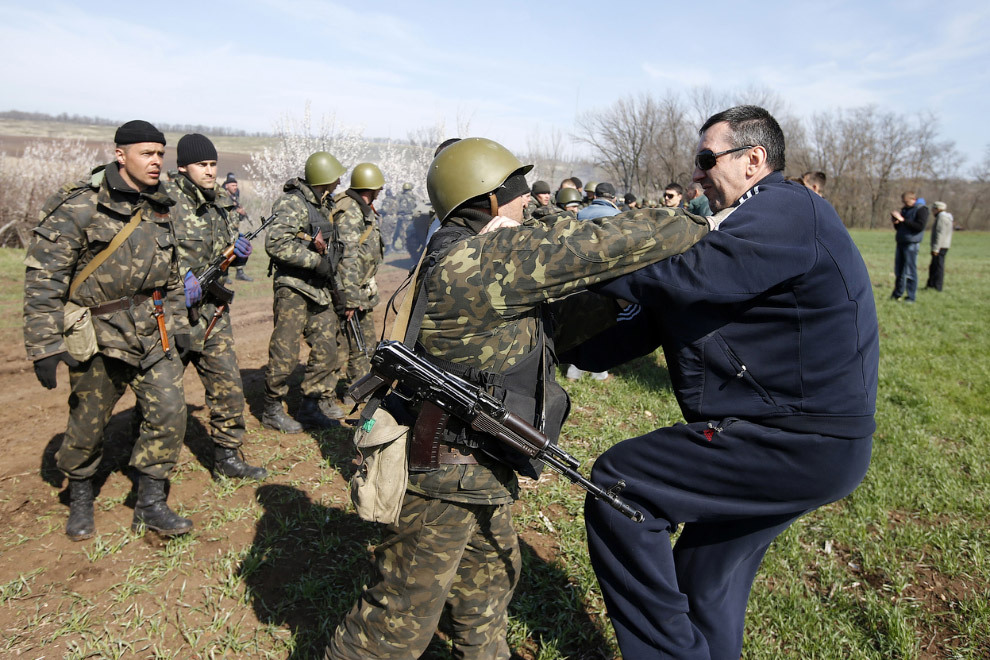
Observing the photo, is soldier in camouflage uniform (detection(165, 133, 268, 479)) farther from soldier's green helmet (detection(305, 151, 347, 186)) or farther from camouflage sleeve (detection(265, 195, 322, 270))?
soldier's green helmet (detection(305, 151, 347, 186))

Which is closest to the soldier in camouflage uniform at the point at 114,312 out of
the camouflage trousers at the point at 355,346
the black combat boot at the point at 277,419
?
the black combat boot at the point at 277,419

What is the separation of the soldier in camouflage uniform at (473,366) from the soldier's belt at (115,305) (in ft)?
8.70

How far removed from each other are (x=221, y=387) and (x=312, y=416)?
130cm

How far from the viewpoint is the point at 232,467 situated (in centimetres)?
525

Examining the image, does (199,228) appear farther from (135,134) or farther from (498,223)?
(498,223)

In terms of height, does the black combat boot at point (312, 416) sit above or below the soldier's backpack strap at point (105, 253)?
below

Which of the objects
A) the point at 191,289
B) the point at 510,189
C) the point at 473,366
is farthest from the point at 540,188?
the point at 473,366

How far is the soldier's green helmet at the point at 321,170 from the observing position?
6496mm

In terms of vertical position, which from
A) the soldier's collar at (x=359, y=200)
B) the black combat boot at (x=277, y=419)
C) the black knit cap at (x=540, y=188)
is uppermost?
the black knit cap at (x=540, y=188)

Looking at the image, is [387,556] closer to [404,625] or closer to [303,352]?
[404,625]

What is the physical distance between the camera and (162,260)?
14.4ft

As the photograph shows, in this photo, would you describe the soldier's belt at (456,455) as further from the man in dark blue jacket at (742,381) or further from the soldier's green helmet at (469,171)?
the soldier's green helmet at (469,171)

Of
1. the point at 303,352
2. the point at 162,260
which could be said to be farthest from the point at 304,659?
the point at 303,352

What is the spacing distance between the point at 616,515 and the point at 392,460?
917mm
